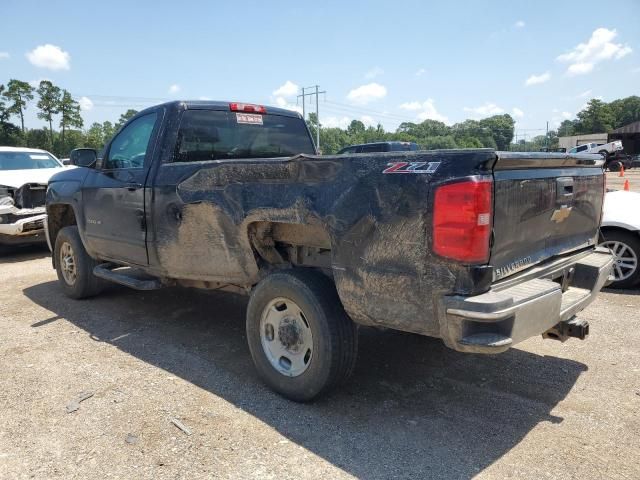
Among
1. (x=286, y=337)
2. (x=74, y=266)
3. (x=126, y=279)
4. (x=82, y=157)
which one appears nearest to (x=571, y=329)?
(x=286, y=337)

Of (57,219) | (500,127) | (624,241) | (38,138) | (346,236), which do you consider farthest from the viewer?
(500,127)

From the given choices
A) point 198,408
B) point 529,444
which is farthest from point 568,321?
point 198,408

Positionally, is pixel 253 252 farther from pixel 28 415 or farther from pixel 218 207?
pixel 28 415

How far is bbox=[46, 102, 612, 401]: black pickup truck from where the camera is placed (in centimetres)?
250

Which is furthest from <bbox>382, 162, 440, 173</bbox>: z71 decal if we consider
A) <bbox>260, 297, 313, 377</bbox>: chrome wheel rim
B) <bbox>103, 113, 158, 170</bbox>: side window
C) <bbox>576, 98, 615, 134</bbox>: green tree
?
<bbox>576, 98, 615, 134</bbox>: green tree

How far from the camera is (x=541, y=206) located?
2.92 m

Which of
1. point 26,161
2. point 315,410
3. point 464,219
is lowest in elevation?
point 315,410

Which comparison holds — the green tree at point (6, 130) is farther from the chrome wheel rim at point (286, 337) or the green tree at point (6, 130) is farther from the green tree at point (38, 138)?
the chrome wheel rim at point (286, 337)

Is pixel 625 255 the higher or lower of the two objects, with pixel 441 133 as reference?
lower

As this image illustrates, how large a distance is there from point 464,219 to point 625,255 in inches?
176

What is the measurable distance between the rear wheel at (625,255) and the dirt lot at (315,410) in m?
1.14

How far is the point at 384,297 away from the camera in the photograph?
278cm

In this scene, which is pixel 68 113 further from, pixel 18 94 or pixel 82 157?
pixel 82 157

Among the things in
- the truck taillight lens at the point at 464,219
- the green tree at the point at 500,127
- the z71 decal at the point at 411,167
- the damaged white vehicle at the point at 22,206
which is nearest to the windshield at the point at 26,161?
the damaged white vehicle at the point at 22,206
